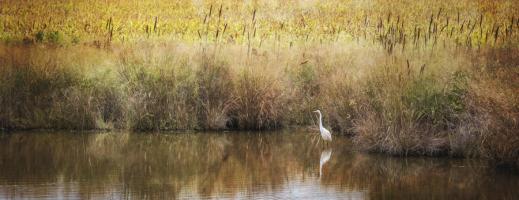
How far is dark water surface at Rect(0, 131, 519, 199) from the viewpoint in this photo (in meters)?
9.34

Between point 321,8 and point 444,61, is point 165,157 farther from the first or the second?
point 321,8

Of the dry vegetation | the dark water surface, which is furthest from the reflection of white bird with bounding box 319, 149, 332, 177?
the dry vegetation

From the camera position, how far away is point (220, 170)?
10.8m

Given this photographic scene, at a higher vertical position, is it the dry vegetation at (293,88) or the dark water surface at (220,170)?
the dry vegetation at (293,88)

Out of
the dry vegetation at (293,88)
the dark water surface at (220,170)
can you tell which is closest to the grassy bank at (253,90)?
the dry vegetation at (293,88)

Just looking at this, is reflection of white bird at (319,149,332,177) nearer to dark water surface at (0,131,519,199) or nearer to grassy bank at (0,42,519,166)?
dark water surface at (0,131,519,199)

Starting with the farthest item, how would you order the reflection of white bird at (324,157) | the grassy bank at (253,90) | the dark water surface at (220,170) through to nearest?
the grassy bank at (253,90), the reflection of white bird at (324,157), the dark water surface at (220,170)

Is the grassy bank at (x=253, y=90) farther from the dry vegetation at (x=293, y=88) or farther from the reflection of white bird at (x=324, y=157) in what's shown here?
the reflection of white bird at (x=324, y=157)

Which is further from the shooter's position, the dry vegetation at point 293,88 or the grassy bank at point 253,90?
the grassy bank at point 253,90

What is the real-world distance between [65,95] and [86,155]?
7.74 feet

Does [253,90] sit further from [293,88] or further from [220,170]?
[220,170]

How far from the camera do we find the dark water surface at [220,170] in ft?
30.7

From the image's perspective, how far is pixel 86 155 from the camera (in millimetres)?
11672

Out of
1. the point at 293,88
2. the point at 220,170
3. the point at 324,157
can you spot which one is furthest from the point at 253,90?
the point at 220,170
